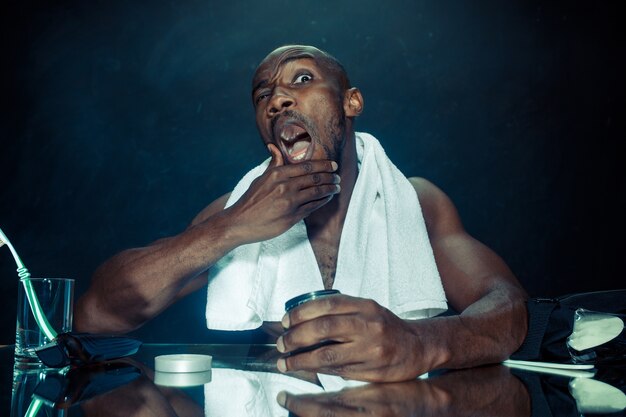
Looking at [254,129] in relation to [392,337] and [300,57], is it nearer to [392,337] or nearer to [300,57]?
[300,57]

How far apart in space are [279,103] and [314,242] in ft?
1.13

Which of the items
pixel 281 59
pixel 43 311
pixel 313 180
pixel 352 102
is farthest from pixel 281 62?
pixel 43 311

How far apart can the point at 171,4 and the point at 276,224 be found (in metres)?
1.20

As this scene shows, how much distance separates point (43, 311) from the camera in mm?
977

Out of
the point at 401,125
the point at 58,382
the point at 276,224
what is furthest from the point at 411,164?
the point at 58,382

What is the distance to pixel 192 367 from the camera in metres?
0.87

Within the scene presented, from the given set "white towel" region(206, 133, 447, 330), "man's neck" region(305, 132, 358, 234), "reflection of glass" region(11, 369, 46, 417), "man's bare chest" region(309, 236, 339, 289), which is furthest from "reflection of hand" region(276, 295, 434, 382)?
"man's neck" region(305, 132, 358, 234)

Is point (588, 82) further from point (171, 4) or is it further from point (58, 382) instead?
point (58, 382)

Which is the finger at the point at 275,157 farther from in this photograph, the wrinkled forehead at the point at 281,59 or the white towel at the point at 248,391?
the white towel at the point at 248,391

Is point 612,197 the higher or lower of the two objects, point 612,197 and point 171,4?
the lower

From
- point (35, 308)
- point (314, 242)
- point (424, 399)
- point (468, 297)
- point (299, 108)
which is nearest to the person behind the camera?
point (424, 399)

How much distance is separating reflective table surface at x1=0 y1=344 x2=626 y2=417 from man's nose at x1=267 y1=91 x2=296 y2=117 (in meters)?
0.67

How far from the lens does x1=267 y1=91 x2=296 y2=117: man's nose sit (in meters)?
1.48

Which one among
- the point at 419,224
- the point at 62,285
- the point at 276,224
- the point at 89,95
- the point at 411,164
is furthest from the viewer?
the point at 411,164
